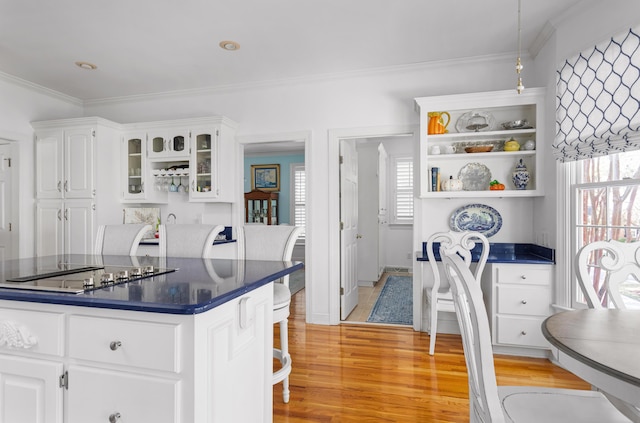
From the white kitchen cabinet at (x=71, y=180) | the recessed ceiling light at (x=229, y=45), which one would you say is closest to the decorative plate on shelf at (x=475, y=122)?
the recessed ceiling light at (x=229, y=45)

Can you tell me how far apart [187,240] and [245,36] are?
177 centimetres

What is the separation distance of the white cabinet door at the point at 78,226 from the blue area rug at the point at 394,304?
321cm

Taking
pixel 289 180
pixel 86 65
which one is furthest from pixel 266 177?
pixel 86 65

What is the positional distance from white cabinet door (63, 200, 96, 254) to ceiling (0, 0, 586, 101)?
55.0 inches

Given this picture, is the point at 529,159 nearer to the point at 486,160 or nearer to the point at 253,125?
the point at 486,160

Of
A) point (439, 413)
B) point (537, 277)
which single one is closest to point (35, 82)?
point (439, 413)

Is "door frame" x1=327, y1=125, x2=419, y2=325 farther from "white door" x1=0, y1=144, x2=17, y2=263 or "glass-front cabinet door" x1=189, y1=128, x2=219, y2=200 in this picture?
"white door" x1=0, y1=144, x2=17, y2=263

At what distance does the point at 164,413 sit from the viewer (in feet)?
3.98

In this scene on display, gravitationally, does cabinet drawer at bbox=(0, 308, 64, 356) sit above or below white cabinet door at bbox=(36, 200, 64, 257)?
below

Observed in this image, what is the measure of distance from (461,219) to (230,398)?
9.35ft

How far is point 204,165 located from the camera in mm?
4156

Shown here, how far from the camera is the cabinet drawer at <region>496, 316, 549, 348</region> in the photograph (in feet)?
9.68

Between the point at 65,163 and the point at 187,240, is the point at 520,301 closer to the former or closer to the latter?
the point at 187,240

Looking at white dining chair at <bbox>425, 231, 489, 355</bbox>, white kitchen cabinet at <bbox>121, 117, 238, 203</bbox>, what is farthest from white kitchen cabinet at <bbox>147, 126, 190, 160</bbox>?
white dining chair at <bbox>425, 231, 489, 355</bbox>
